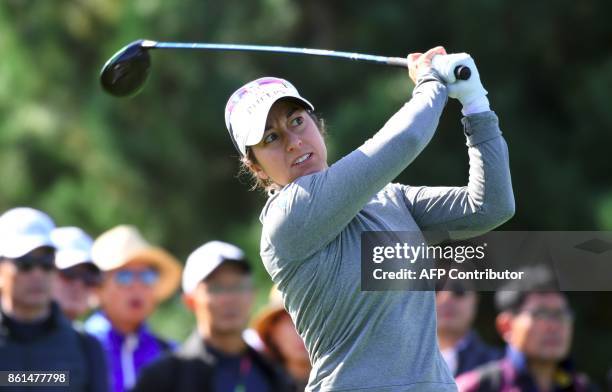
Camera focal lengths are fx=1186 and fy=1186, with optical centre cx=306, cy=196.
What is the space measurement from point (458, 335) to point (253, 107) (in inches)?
145

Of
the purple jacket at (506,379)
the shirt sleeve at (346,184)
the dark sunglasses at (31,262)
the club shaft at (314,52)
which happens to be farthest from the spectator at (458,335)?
the shirt sleeve at (346,184)

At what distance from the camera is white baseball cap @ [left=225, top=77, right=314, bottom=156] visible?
336cm

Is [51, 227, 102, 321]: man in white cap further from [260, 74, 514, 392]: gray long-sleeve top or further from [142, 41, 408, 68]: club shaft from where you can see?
[260, 74, 514, 392]: gray long-sleeve top

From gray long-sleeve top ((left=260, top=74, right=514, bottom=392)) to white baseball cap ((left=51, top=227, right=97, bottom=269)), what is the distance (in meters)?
3.71

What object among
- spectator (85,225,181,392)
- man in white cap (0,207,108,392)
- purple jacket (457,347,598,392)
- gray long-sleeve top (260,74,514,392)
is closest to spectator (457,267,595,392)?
purple jacket (457,347,598,392)

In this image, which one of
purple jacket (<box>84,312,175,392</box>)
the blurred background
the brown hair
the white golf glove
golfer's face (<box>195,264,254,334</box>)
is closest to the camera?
the white golf glove

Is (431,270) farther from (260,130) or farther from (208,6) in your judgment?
(208,6)

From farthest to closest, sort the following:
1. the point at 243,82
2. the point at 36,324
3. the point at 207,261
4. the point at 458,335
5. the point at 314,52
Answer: the point at 243,82 < the point at 458,335 < the point at 207,261 < the point at 36,324 < the point at 314,52

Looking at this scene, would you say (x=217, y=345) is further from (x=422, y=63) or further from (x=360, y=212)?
(x=422, y=63)

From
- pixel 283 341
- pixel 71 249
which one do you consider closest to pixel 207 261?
pixel 283 341

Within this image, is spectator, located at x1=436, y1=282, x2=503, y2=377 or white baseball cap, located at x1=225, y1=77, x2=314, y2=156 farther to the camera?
spectator, located at x1=436, y1=282, x2=503, y2=377

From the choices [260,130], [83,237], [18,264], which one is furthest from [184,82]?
[260,130]

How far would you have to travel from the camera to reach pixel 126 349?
6.59m

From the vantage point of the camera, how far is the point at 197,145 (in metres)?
11.1
